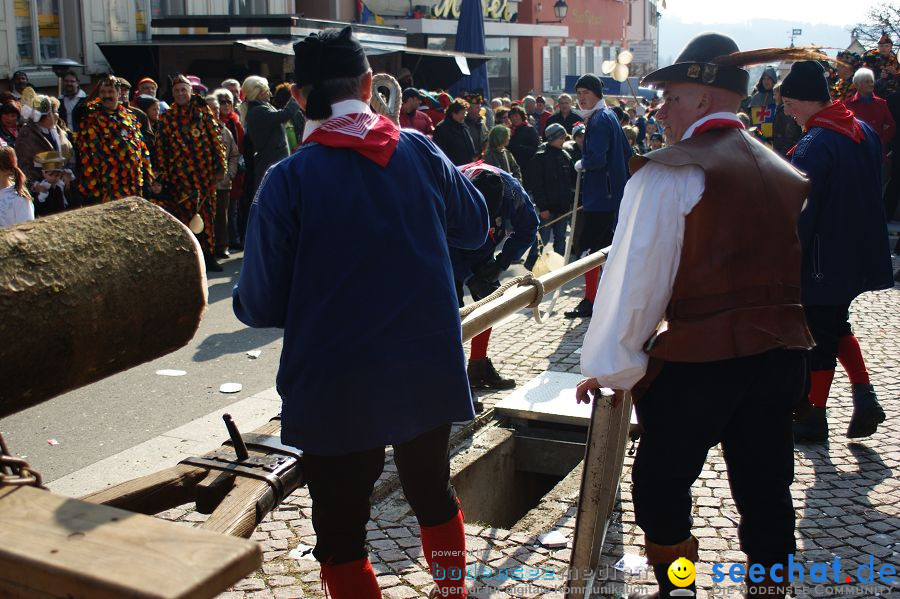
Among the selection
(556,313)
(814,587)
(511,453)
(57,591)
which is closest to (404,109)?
(556,313)

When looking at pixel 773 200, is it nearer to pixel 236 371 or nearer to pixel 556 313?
pixel 236 371

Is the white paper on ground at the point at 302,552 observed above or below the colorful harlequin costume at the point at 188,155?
below

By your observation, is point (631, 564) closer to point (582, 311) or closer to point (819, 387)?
point (819, 387)

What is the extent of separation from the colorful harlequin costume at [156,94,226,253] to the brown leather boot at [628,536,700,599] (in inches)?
321

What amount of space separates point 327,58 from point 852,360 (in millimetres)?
3566

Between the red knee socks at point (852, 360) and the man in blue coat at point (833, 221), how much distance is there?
50 mm

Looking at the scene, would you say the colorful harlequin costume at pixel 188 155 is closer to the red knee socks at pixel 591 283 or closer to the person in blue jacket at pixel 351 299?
the red knee socks at pixel 591 283

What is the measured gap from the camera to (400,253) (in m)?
2.81

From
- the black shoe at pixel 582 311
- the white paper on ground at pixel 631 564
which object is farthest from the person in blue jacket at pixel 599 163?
the white paper on ground at pixel 631 564

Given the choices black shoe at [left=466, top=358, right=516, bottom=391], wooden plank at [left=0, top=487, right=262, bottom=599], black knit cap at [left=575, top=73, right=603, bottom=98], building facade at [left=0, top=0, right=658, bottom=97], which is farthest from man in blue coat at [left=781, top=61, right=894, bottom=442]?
building facade at [left=0, top=0, right=658, bottom=97]

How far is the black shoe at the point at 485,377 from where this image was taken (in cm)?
621

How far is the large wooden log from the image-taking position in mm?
2166

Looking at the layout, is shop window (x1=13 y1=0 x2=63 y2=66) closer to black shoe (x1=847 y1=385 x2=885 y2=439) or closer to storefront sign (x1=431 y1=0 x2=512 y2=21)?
black shoe (x1=847 y1=385 x2=885 y2=439)

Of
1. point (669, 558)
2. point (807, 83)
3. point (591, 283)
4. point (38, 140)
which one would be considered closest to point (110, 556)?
point (669, 558)
